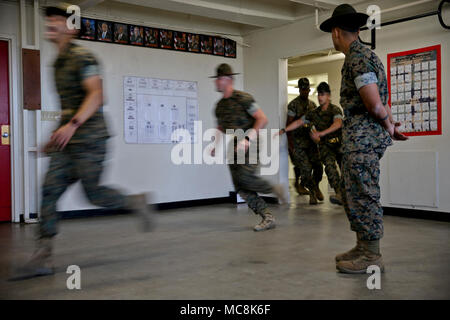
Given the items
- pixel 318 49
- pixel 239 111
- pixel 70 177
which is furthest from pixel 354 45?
pixel 318 49

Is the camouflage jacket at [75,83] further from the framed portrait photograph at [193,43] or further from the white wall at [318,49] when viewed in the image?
the framed portrait photograph at [193,43]

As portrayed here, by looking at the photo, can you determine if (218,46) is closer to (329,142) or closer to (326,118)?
(326,118)

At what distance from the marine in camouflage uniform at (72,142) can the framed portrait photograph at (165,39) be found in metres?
3.73

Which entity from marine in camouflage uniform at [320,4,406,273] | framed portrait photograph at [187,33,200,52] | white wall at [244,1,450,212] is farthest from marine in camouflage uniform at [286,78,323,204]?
marine in camouflage uniform at [320,4,406,273]

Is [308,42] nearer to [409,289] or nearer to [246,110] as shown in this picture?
[246,110]

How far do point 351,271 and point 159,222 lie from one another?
9.44 ft

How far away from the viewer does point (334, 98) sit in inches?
376

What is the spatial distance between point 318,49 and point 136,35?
8.44 feet

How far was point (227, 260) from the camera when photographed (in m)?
3.27

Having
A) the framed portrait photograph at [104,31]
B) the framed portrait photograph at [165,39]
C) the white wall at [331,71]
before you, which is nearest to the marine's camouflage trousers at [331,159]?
the framed portrait photograph at [165,39]

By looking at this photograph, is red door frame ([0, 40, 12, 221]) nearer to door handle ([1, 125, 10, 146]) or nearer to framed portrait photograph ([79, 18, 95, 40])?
door handle ([1, 125, 10, 146])

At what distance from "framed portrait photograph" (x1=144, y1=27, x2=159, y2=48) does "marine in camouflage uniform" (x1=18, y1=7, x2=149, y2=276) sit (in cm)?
359

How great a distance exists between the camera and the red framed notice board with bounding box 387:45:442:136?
16.3ft
